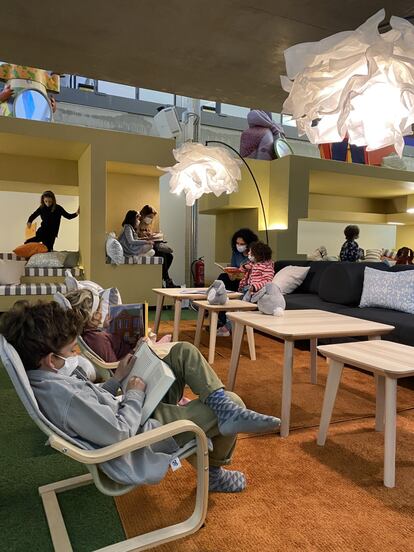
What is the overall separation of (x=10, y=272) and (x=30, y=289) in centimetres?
41

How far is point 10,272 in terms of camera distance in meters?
6.07

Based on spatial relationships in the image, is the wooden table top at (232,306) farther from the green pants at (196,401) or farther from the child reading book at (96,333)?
the green pants at (196,401)

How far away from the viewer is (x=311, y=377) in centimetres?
338

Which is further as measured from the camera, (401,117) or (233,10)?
(233,10)

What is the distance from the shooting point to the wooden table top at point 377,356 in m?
1.91

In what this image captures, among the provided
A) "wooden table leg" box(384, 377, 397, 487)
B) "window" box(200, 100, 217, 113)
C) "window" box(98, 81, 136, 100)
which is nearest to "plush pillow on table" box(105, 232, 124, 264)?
"wooden table leg" box(384, 377, 397, 487)

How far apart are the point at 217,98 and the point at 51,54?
1.54 m

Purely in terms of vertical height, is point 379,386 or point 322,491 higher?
point 379,386

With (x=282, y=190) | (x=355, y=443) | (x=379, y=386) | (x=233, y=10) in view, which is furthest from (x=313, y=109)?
(x=282, y=190)

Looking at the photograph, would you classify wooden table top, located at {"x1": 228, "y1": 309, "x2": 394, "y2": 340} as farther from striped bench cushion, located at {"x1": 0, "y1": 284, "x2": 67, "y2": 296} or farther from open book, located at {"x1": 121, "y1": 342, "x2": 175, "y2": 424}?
striped bench cushion, located at {"x1": 0, "y1": 284, "x2": 67, "y2": 296}

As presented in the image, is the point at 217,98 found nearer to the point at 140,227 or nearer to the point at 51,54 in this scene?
the point at 51,54

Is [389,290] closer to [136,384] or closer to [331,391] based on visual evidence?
[331,391]

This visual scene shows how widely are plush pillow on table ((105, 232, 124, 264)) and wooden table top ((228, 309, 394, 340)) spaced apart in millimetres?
3551

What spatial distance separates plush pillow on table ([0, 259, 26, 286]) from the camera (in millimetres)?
6000
